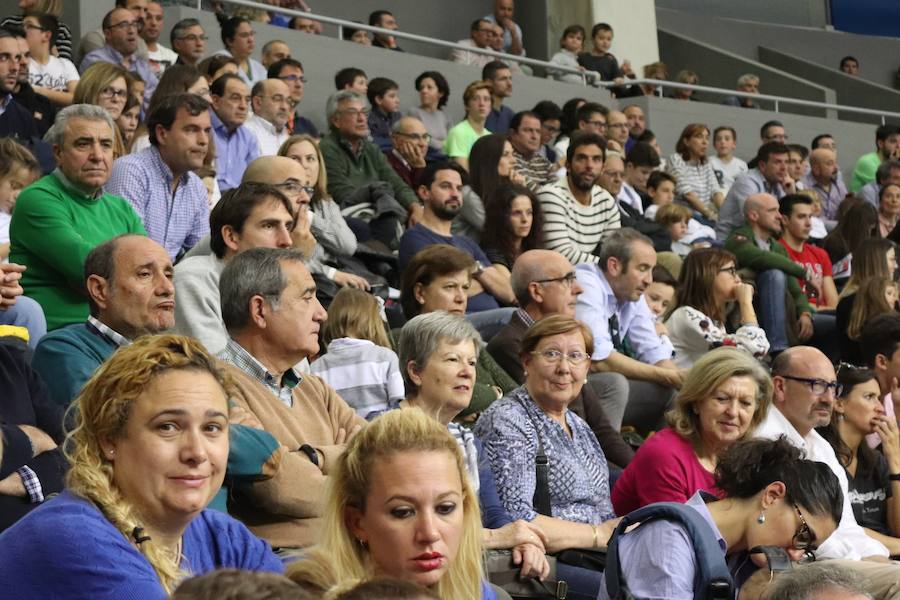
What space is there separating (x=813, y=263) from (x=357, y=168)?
289 cm

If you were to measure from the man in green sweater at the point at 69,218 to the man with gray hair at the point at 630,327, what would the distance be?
2.15 m

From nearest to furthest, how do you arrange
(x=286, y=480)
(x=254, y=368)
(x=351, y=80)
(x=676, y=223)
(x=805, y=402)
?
1. (x=286, y=480)
2. (x=254, y=368)
3. (x=805, y=402)
4. (x=676, y=223)
5. (x=351, y=80)

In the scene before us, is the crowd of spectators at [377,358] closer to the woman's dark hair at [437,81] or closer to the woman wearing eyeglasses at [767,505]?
the woman wearing eyeglasses at [767,505]

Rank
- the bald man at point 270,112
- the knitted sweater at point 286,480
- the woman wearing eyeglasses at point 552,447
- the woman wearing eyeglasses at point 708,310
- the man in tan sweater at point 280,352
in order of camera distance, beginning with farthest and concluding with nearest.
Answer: the bald man at point 270,112 < the woman wearing eyeglasses at point 708,310 < the woman wearing eyeglasses at point 552,447 < the man in tan sweater at point 280,352 < the knitted sweater at point 286,480

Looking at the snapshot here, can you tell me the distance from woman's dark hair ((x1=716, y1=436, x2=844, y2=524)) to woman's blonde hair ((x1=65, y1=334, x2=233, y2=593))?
5.57 feet

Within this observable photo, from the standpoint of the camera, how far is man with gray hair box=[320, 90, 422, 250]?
300 inches

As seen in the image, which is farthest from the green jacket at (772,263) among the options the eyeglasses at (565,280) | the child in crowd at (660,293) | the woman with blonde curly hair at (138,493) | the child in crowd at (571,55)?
the woman with blonde curly hair at (138,493)

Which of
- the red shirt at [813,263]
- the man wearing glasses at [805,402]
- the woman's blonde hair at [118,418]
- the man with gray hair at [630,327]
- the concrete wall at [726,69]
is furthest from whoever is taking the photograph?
the concrete wall at [726,69]

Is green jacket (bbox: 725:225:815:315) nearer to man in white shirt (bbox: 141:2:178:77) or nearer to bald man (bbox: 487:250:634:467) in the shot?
bald man (bbox: 487:250:634:467)

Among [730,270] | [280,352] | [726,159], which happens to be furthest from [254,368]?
[726,159]

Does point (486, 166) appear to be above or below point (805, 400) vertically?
above

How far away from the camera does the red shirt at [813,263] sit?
8688mm

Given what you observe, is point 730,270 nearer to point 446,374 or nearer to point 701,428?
point 701,428

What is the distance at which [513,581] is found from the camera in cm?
385
